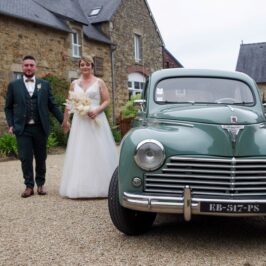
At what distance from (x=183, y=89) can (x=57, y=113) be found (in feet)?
6.77

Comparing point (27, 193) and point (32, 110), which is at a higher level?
point (32, 110)

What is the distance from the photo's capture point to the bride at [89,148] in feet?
17.8

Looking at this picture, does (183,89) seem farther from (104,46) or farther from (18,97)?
(104,46)

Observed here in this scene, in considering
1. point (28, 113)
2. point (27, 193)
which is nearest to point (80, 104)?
point (28, 113)

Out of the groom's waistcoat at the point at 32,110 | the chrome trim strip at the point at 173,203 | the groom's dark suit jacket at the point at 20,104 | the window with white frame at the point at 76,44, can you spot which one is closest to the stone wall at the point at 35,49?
the window with white frame at the point at 76,44

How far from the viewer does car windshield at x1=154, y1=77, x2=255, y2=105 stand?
4.49 metres

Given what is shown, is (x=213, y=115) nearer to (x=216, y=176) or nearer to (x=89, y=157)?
(x=216, y=176)

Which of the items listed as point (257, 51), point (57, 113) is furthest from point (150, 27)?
point (257, 51)

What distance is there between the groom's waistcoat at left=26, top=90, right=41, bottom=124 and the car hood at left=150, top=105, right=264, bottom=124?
208 centimetres

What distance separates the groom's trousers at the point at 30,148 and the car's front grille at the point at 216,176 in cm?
272

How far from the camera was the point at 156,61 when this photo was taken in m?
23.3

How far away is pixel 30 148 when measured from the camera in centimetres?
557

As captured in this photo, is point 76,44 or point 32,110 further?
point 76,44

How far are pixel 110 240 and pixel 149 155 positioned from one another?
89cm
